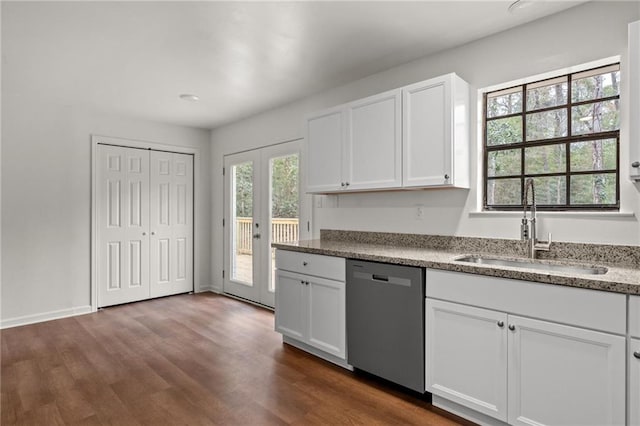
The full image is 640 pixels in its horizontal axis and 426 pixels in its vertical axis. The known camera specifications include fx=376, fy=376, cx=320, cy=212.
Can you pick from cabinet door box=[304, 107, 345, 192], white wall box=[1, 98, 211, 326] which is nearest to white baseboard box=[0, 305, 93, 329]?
white wall box=[1, 98, 211, 326]

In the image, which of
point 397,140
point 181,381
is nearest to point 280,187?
point 397,140

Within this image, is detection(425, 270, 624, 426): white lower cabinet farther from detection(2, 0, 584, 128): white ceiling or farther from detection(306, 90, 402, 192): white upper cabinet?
detection(2, 0, 584, 128): white ceiling

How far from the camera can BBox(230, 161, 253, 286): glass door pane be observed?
196 inches

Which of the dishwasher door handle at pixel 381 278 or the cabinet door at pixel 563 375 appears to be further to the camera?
the dishwasher door handle at pixel 381 278

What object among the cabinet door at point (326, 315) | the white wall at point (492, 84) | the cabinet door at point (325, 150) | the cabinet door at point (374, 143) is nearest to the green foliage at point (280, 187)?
the white wall at point (492, 84)

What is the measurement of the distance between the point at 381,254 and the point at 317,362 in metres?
1.08

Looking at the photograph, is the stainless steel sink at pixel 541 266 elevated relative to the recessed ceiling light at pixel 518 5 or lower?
lower

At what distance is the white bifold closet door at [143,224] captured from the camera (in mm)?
4723

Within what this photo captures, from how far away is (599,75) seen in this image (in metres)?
2.33

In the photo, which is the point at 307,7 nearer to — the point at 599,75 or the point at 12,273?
the point at 599,75

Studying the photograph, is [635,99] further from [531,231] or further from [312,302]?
[312,302]

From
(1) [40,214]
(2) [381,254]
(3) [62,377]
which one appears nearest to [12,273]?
(1) [40,214]

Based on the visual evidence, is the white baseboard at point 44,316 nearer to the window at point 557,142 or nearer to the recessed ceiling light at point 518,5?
the window at point 557,142

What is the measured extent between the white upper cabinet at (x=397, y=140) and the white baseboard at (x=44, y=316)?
10.7ft
